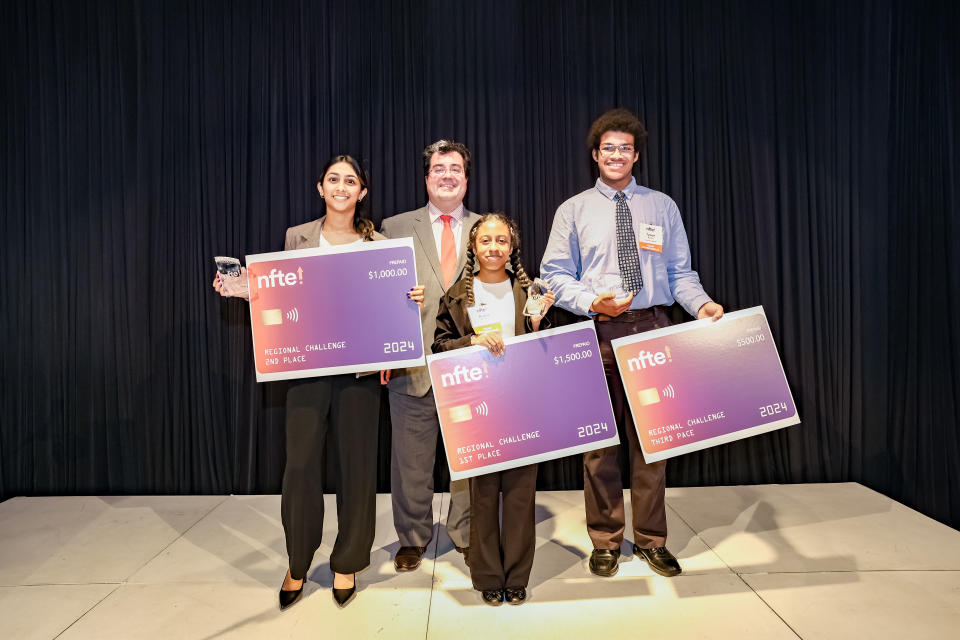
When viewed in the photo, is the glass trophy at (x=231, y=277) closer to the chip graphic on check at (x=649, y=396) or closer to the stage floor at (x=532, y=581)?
the stage floor at (x=532, y=581)

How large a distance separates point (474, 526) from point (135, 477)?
2445 mm

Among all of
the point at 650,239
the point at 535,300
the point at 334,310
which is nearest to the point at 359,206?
the point at 334,310

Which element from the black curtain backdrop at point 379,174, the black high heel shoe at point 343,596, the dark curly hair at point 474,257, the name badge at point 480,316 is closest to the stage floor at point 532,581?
the black high heel shoe at point 343,596

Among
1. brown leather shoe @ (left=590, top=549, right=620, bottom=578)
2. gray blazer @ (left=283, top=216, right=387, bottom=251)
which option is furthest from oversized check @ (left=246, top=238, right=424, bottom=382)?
brown leather shoe @ (left=590, top=549, right=620, bottom=578)

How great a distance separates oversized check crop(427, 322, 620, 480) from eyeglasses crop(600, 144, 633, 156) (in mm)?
836

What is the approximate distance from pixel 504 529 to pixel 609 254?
3.92 feet

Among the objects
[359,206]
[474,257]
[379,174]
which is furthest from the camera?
[379,174]

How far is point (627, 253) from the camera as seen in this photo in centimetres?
235

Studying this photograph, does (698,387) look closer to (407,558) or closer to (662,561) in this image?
(662,561)

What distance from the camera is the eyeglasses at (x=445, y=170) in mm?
2398

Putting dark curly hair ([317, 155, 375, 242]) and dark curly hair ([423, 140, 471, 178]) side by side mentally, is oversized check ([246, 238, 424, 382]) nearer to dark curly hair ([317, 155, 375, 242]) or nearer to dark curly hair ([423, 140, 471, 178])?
dark curly hair ([317, 155, 375, 242])

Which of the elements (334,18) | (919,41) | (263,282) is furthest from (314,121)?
(919,41)

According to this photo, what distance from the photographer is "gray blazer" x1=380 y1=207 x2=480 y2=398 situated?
7.91ft

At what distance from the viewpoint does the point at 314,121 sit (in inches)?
128
